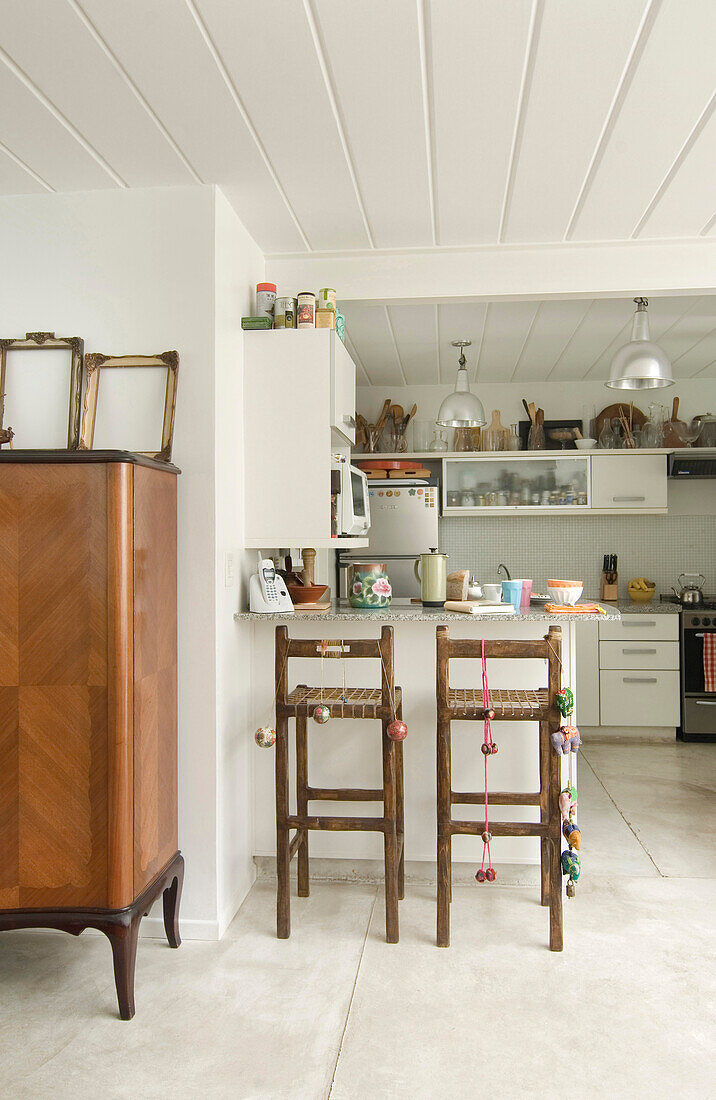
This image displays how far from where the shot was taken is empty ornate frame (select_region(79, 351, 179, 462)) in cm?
263

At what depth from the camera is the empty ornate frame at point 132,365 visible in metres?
2.63

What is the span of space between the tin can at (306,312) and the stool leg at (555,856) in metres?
1.72

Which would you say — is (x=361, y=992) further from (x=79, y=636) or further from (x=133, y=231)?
(x=133, y=231)

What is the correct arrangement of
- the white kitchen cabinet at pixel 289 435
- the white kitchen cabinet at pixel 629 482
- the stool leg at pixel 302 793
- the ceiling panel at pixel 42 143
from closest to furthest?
1. the ceiling panel at pixel 42 143
2. the stool leg at pixel 302 793
3. the white kitchen cabinet at pixel 289 435
4. the white kitchen cabinet at pixel 629 482

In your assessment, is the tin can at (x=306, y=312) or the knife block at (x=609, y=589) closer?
the tin can at (x=306, y=312)

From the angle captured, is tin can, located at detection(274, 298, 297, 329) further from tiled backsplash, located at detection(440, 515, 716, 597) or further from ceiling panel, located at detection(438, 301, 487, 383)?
tiled backsplash, located at detection(440, 515, 716, 597)

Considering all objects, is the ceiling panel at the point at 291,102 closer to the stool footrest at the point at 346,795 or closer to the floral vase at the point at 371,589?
the floral vase at the point at 371,589

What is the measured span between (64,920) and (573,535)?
4463 mm

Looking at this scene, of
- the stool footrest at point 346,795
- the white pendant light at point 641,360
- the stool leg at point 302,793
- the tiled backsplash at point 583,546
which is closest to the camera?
the stool footrest at point 346,795

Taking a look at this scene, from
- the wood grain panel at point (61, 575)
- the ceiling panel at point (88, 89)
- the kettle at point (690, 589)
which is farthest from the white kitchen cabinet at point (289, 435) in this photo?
the kettle at point (690, 589)

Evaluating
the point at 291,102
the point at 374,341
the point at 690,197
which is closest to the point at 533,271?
the point at 690,197

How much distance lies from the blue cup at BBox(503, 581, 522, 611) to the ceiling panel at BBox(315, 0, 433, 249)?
1.35 meters

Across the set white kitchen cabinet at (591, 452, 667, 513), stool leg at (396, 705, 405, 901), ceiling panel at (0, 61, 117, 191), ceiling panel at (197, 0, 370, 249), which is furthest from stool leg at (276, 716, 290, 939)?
A: white kitchen cabinet at (591, 452, 667, 513)

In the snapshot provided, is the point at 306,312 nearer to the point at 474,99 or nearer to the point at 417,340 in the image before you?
the point at 474,99
